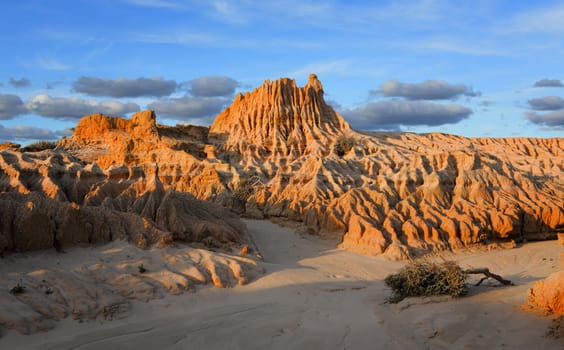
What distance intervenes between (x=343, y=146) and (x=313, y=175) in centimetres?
1282

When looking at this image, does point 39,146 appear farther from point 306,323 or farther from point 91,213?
point 306,323

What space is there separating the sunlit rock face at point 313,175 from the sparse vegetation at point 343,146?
5.3 inches

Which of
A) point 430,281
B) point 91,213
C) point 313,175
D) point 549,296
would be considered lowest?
point 430,281

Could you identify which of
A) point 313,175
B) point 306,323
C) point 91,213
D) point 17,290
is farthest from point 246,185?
point 17,290

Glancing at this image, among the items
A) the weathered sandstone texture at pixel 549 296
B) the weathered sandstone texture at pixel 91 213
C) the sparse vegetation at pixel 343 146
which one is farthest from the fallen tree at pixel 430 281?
the sparse vegetation at pixel 343 146

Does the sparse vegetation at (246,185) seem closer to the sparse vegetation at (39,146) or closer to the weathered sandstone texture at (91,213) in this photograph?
the weathered sandstone texture at (91,213)

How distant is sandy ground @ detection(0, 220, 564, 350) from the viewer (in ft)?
34.0

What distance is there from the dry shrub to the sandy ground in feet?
1.10

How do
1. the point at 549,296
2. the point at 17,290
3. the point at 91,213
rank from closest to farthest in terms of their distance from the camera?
1. the point at 549,296
2. the point at 17,290
3. the point at 91,213

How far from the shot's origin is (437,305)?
39.8ft

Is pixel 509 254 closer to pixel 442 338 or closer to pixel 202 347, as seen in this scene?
pixel 442 338

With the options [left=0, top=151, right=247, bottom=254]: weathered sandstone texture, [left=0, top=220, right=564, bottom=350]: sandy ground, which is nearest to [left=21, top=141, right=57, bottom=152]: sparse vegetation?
[left=0, top=151, right=247, bottom=254]: weathered sandstone texture

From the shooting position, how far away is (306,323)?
12445 millimetres

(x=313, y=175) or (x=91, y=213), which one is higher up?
(x=313, y=175)
